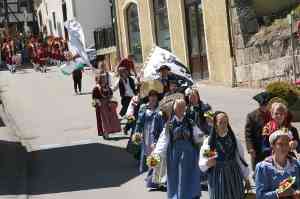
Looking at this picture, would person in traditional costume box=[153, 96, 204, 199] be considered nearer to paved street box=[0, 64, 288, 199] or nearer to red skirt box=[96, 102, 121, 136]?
paved street box=[0, 64, 288, 199]

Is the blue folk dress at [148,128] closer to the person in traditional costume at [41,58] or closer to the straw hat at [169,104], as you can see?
the straw hat at [169,104]

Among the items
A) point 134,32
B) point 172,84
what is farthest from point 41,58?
point 172,84

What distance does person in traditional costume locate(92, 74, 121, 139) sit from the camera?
53.4ft

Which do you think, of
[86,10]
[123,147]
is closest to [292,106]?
[123,147]

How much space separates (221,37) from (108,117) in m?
7.17

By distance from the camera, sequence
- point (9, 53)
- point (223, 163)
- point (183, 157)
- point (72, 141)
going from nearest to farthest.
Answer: point (223, 163)
point (183, 157)
point (72, 141)
point (9, 53)

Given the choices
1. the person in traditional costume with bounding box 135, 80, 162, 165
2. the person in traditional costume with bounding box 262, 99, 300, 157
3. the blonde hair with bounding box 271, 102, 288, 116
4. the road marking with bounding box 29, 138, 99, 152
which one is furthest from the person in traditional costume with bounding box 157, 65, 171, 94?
the blonde hair with bounding box 271, 102, 288, 116

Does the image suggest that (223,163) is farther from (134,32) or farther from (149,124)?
(134,32)

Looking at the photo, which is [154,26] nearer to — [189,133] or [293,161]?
[189,133]

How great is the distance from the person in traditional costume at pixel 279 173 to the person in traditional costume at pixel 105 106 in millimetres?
9949

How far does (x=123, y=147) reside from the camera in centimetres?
1530

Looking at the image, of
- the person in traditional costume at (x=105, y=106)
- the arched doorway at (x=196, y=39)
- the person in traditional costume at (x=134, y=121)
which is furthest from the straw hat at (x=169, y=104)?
the arched doorway at (x=196, y=39)

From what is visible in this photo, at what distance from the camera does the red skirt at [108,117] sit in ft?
53.6

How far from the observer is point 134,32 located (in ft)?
99.3
